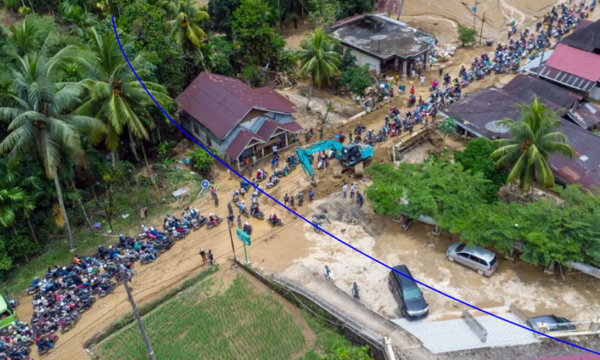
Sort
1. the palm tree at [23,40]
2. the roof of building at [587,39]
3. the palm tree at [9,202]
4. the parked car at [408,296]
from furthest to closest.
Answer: the roof of building at [587,39] → the palm tree at [23,40] → the palm tree at [9,202] → the parked car at [408,296]

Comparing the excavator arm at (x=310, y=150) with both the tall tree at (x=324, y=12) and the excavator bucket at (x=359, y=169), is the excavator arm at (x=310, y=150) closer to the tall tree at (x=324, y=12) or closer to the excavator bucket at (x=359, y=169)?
the excavator bucket at (x=359, y=169)

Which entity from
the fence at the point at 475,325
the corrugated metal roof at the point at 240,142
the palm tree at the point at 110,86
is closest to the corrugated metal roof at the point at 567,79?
the corrugated metal roof at the point at 240,142

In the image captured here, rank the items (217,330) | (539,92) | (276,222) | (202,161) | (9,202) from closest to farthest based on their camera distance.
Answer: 1. (217,330)
2. (9,202)
3. (276,222)
4. (202,161)
5. (539,92)

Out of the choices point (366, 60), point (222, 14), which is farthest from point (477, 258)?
point (222, 14)

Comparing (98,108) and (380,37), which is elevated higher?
(98,108)

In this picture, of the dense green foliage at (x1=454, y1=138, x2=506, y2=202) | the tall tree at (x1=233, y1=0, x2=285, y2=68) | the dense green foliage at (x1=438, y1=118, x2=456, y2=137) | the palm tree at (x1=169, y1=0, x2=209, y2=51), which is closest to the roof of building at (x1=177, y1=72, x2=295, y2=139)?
the palm tree at (x1=169, y1=0, x2=209, y2=51)

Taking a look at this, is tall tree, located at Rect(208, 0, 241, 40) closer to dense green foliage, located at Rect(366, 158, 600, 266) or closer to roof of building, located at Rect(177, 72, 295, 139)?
roof of building, located at Rect(177, 72, 295, 139)

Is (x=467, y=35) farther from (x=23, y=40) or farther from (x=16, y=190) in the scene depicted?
(x=16, y=190)
